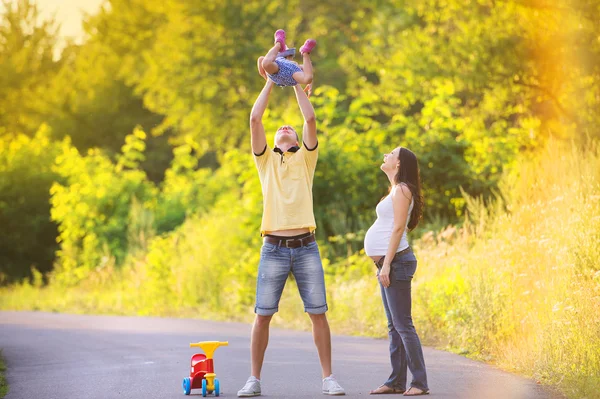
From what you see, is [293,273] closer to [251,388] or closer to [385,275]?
[385,275]

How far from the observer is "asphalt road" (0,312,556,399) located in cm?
944

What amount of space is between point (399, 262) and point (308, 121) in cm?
137

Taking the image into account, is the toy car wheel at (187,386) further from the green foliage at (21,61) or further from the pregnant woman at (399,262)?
the green foliage at (21,61)

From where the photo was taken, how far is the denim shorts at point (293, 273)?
874cm

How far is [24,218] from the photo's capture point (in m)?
32.0

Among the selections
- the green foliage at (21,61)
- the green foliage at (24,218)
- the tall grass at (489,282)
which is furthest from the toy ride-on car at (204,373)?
the green foliage at (21,61)

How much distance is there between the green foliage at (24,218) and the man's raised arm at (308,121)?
24.1 metres

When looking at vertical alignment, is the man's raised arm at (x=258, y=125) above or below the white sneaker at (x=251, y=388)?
above

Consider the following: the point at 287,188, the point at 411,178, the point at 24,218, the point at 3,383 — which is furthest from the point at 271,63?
the point at 24,218

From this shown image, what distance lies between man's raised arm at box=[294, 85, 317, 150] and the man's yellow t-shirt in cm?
7

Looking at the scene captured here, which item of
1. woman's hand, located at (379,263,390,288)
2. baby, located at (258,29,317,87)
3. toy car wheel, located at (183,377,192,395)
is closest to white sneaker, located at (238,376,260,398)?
toy car wheel, located at (183,377,192,395)

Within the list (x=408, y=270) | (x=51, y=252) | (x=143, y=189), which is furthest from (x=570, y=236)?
(x=51, y=252)

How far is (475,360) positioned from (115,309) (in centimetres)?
1257

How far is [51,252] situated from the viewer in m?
32.0
